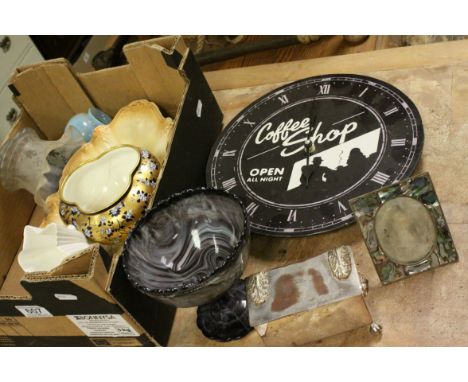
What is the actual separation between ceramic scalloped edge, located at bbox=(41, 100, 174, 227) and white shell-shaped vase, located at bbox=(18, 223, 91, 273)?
0.13 metres

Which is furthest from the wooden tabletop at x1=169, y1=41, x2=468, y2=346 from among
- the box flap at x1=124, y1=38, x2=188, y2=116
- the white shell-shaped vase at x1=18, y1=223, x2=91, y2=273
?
the white shell-shaped vase at x1=18, y1=223, x2=91, y2=273

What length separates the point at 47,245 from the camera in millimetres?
1229

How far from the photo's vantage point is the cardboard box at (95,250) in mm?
1046

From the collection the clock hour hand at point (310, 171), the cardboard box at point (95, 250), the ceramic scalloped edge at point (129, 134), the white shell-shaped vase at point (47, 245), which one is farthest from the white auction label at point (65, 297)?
the clock hour hand at point (310, 171)

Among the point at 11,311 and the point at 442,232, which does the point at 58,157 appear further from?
the point at 442,232

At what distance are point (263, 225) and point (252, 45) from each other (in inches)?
33.8

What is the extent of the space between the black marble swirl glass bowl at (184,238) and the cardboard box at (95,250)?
0.14 feet

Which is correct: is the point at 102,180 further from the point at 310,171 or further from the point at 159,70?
the point at 310,171

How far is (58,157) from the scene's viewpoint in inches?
56.6

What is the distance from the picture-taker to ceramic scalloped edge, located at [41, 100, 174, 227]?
1.37 metres

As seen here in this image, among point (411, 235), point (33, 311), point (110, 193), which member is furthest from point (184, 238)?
point (411, 235)

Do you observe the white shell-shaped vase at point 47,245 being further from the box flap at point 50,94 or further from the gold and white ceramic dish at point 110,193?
the box flap at point 50,94

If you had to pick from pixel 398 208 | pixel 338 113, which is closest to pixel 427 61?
pixel 338 113

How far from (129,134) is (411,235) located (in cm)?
67
